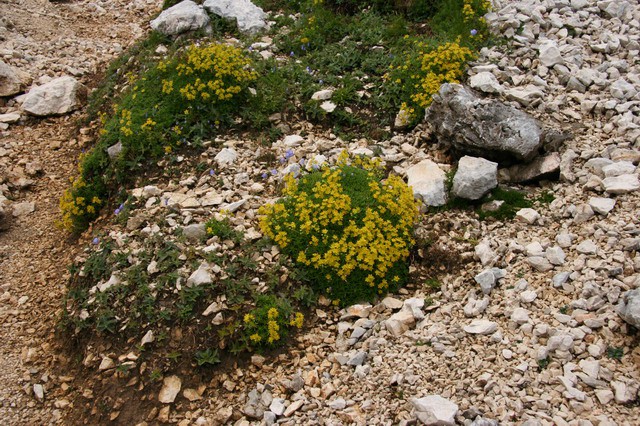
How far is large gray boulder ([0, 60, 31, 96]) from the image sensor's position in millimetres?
10750

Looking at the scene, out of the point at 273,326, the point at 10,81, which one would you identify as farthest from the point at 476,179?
the point at 10,81

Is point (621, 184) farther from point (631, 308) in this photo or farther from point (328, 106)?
point (328, 106)

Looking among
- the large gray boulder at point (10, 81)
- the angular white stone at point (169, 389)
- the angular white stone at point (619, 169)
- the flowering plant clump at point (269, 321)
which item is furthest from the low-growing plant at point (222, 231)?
the large gray boulder at point (10, 81)

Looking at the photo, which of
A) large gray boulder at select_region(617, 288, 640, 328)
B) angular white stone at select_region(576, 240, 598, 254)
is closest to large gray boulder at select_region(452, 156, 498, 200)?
angular white stone at select_region(576, 240, 598, 254)

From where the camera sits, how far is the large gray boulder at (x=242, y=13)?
36.0 ft

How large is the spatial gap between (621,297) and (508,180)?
7.91 ft

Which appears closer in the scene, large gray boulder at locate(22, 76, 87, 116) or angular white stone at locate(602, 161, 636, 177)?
angular white stone at locate(602, 161, 636, 177)

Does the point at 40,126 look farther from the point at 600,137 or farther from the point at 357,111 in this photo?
the point at 600,137

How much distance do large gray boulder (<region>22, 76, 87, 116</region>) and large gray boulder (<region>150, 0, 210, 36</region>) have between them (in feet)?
6.58

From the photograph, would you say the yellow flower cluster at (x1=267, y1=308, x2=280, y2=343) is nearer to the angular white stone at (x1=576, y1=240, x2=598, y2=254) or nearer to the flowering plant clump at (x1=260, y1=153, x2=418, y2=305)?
the flowering plant clump at (x1=260, y1=153, x2=418, y2=305)

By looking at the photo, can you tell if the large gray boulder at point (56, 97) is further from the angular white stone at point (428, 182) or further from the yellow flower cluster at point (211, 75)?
the angular white stone at point (428, 182)

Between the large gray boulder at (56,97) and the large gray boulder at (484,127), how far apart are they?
281 inches

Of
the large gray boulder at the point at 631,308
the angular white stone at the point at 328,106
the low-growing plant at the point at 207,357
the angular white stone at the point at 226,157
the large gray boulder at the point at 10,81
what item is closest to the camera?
the large gray boulder at the point at 631,308

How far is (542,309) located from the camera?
5.61 meters
